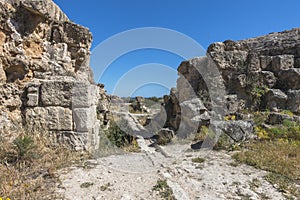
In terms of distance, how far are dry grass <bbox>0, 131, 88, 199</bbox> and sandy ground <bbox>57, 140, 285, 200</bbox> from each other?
0.67 ft

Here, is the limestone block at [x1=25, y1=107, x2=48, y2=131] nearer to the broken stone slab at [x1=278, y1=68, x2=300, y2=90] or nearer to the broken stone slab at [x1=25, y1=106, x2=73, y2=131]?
the broken stone slab at [x1=25, y1=106, x2=73, y2=131]

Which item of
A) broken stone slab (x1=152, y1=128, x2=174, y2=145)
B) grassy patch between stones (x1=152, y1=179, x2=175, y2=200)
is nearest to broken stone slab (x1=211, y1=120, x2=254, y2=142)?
broken stone slab (x1=152, y1=128, x2=174, y2=145)

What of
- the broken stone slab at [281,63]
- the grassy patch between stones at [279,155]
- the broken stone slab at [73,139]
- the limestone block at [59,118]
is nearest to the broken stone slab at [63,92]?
the limestone block at [59,118]

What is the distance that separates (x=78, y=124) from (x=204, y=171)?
2.55m

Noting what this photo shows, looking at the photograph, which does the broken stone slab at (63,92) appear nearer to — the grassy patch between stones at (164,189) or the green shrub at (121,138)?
the green shrub at (121,138)

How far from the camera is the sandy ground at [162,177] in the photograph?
2389 millimetres

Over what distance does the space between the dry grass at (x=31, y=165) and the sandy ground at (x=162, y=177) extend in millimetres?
205

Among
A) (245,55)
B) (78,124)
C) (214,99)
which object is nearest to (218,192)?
(78,124)

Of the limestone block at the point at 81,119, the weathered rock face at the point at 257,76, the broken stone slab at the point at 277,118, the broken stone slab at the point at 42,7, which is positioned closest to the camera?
the limestone block at the point at 81,119

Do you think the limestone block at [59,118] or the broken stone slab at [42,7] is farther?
the broken stone slab at [42,7]

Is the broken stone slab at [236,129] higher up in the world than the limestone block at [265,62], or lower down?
lower down

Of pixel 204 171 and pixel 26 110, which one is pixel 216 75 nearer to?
pixel 204 171

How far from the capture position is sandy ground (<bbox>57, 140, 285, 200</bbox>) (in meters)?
2.39

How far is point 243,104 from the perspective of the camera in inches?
280
